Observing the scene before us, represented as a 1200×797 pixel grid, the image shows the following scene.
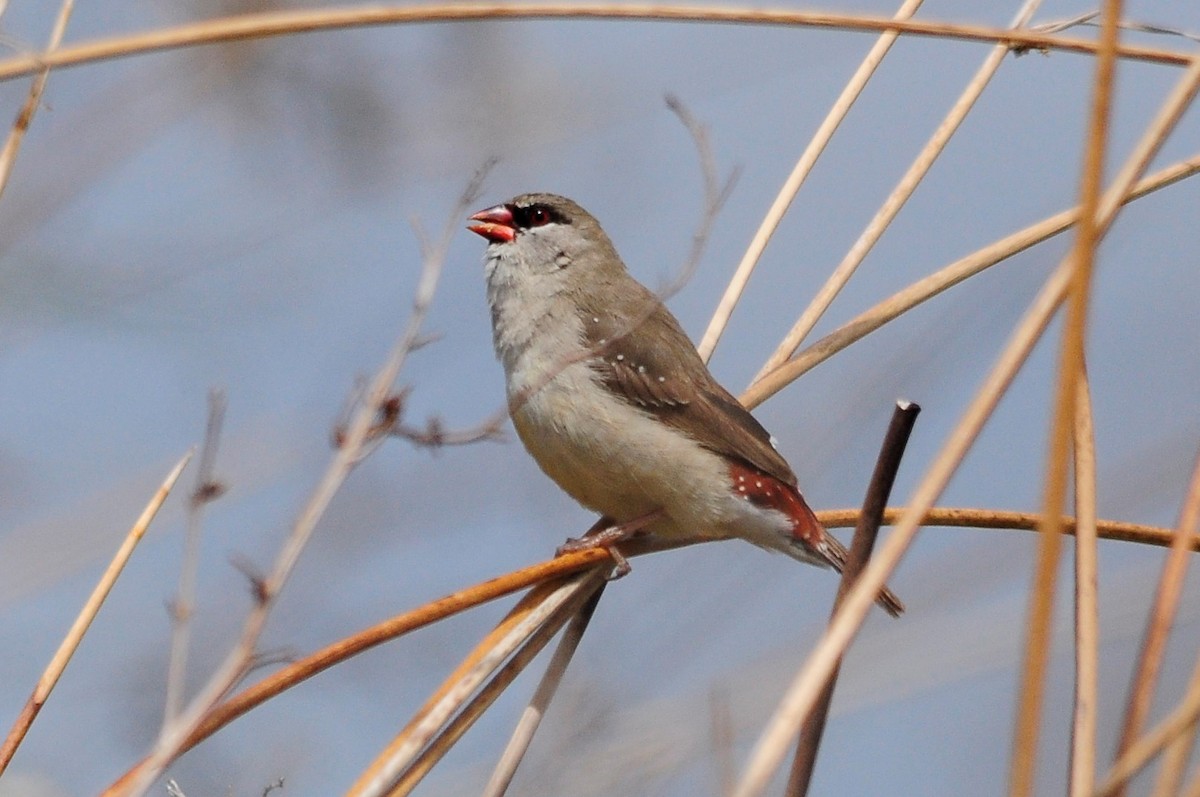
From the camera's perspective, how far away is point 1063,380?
1437 millimetres

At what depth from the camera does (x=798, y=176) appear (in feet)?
9.30

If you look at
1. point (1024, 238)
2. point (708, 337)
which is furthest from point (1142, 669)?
point (708, 337)

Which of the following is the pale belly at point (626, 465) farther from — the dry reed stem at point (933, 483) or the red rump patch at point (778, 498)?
the dry reed stem at point (933, 483)

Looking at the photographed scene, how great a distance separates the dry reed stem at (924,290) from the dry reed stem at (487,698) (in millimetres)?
672

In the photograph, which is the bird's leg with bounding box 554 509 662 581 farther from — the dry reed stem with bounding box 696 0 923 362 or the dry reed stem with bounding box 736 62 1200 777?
the dry reed stem with bounding box 736 62 1200 777

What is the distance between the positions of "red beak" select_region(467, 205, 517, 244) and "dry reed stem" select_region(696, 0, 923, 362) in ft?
3.94

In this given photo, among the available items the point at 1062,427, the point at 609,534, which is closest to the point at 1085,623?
the point at 1062,427

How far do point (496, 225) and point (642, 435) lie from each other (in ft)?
3.35

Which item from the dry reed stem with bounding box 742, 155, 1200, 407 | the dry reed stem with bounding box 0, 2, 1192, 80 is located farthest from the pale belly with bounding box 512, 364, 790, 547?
the dry reed stem with bounding box 0, 2, 1192, 80

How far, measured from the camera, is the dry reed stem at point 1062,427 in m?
1.41

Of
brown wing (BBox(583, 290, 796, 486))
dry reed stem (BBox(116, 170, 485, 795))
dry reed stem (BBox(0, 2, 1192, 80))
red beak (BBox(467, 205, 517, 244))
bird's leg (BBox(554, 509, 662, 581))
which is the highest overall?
red beak (BBox(467, 205, 517, 244))

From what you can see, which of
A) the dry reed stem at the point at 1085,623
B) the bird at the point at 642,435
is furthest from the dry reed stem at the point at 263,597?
the bird at the point at 642,435

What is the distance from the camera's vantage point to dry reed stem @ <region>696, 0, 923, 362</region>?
2.72 m

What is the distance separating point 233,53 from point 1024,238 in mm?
2237
